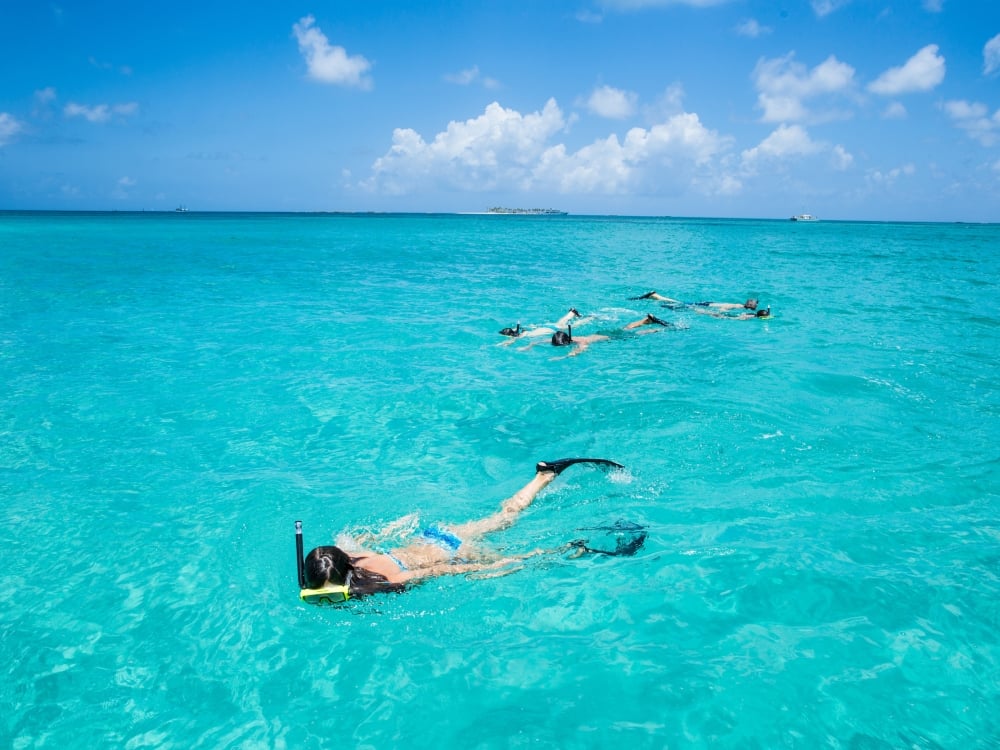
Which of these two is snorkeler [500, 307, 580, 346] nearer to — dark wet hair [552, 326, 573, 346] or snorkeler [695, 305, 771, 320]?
dark wet hair [552, 326, 573, 346]

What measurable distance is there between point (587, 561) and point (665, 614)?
3.76 feet

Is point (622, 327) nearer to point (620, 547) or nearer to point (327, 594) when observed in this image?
point (620, 547)

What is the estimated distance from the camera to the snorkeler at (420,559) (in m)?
5.61

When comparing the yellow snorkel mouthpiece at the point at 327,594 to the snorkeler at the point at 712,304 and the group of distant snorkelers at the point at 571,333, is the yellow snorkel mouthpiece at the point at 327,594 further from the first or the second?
the snorkeler at the point at 712,304

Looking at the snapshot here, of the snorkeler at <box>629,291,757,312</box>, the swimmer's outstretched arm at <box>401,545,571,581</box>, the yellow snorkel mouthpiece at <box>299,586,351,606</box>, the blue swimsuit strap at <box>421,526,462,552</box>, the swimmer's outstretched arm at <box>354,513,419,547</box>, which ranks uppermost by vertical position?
the snorkeler at <box>629,291,757,312</box>

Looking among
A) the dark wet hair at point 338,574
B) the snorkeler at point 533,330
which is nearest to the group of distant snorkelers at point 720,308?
the snorkeler at point 533,330

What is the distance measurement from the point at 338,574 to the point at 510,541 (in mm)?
2369

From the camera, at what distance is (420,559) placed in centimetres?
654

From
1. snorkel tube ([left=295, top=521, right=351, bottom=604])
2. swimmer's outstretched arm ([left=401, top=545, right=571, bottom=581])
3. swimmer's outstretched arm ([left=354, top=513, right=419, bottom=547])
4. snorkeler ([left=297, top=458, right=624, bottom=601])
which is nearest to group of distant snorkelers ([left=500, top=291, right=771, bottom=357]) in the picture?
snorkeler ([left=297, top=458, right=624, bottom=601])

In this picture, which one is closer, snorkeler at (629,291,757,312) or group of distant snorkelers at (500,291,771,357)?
group of distant snorkelers at (500,291,771,357)

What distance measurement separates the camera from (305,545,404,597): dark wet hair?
5.58 meters

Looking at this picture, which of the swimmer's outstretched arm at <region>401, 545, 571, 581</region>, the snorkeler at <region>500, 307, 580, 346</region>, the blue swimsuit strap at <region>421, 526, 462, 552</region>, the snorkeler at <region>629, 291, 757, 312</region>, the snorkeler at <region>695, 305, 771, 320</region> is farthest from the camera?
the snorkeler at <region>629, 291, 757, 312</region>

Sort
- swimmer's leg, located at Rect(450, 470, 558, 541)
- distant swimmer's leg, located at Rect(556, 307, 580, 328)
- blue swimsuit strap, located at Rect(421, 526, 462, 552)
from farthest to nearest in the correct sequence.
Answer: distant swimmer's leg, located at Rect(556, 307, 580, 328) → swimmer's leg, located at Rect(450, 470, 558, 541) → blue swimsuit strap, located at Rect(421, 526, 462, 552)

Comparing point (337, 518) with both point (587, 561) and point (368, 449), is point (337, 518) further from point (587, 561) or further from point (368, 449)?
point (587, 561)
